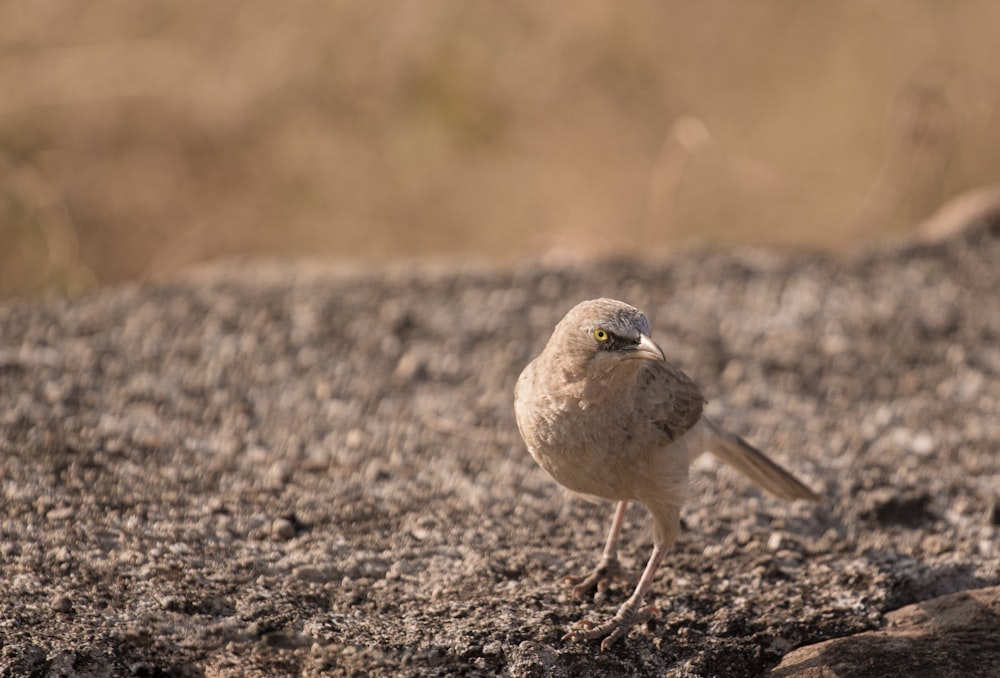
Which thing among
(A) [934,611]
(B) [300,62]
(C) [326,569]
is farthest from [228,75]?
(A) [934,611]

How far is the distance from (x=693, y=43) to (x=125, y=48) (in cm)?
537

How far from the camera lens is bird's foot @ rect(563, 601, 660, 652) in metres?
3.27

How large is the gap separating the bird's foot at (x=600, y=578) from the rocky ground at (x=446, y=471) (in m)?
0.06

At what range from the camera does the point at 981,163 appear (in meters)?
9.42

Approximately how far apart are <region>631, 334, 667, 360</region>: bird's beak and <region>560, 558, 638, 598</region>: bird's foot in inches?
32.6

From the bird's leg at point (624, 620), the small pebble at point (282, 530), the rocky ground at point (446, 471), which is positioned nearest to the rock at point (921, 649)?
the rocky ground at point (446, 471)

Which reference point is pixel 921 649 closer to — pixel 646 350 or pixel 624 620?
pixel 624 620

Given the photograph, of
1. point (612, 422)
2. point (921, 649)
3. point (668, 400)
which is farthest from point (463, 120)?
point (921, 649)

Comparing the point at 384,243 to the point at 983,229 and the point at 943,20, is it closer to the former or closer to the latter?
the point at 983,229

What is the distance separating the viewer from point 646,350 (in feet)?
10.5

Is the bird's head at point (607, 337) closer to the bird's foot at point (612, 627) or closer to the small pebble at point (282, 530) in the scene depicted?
the bird's foot at point (612, 627)

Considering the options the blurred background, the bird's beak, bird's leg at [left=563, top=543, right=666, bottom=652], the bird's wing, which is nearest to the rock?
bird's leg at [left=563, top=543, right=666, bottom=652]

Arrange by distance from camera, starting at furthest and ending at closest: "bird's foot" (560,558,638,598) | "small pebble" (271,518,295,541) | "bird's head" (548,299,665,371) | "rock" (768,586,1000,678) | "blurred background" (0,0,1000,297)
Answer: "blurred background" (0,0,1000,297) → "small pebble" (271,518,295,541) → "bird's foot" (560,558,638,598) → "bird's head" (548,299,665,371) → "rock" (768,586,1000,678)

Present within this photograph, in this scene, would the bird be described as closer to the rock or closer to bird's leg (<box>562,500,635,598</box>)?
bird's leg (<box>562,500,635,598</box>)
